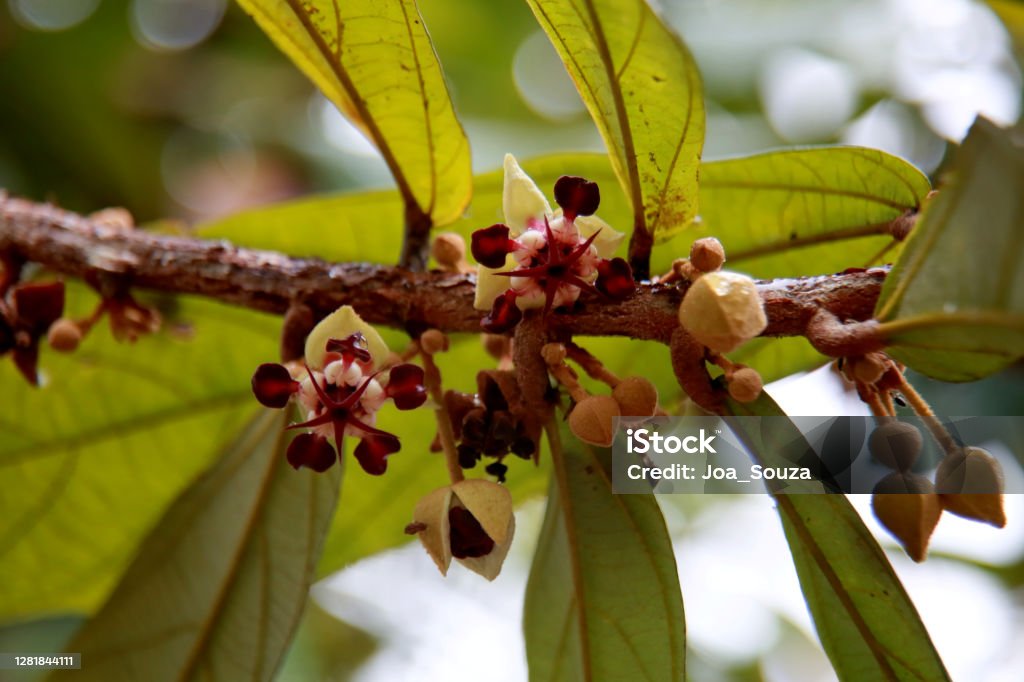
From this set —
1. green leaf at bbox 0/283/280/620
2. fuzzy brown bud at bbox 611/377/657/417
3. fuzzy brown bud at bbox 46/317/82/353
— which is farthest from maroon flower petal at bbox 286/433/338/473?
green leaf at bbox 0/283/280/620

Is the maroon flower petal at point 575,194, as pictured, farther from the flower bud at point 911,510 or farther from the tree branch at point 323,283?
the flower bud at point 911,510

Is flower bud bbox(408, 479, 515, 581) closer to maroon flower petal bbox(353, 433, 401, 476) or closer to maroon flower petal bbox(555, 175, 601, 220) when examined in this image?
maroon flower petal bbox(353, 433, 401, 476)

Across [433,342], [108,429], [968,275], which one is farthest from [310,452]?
[108,429]

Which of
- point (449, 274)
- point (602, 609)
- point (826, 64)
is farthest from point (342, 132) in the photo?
point (602, 609)

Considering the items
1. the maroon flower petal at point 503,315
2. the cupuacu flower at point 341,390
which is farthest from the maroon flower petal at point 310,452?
the maroon flower petal at point 503,315

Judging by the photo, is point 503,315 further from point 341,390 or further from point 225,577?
point 225,577

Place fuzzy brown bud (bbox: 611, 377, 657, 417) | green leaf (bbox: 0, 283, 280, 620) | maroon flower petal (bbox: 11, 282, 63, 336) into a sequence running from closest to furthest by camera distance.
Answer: fuzzy brown bud (bbox: 611, 377, 657, 417) → maroon flower petal (bbox: 11, 282, 63, 336) → green leaf (bbox: 0, 283, 280, 620)
